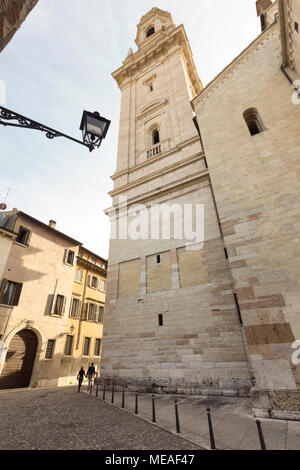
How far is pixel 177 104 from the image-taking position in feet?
61.3

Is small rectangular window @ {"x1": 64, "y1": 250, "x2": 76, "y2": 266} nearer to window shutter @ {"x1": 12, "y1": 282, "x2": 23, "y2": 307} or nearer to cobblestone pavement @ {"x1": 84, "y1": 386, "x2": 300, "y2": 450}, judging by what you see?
window shutter @ {"x1": 12, "y1": 282, "x2": 23, "y2": 307}

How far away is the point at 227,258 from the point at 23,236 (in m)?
15.9

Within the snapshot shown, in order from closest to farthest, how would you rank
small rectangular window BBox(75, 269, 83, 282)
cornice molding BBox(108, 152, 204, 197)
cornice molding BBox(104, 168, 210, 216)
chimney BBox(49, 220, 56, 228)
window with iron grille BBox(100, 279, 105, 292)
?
cornice molding BBox(104, 168, 210, 216)
cornice molding BBox(108, 152, 204, 197)
small rectangular window BBox(75, 269, 83, 282)
chimney BBox(49, 220, 56, 228)
window with iron grille BBox(100, 279, 105, 292)

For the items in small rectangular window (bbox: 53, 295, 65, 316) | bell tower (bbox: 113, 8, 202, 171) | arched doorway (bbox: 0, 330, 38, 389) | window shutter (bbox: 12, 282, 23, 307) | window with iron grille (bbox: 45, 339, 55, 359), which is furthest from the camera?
small rectangular window (bbox: 53, 295, 65, 316)

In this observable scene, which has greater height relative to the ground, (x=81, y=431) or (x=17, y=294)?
(x=17, y=294)

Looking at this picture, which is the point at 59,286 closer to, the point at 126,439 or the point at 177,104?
the point at 126,439

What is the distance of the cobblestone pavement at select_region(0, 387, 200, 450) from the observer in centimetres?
445

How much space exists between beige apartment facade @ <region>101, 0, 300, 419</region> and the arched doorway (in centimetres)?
799

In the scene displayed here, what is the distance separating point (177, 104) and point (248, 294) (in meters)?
17.1

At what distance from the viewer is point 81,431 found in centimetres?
527

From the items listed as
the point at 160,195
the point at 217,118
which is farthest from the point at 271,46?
the point at 160,195

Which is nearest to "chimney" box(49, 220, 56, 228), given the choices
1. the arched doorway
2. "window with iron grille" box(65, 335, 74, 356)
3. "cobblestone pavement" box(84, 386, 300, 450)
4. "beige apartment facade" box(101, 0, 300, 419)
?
"beige apartment facade" box(101, 0, 300, 419)

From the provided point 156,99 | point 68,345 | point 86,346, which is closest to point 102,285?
point 86,346

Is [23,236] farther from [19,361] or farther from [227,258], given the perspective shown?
[227,258]
